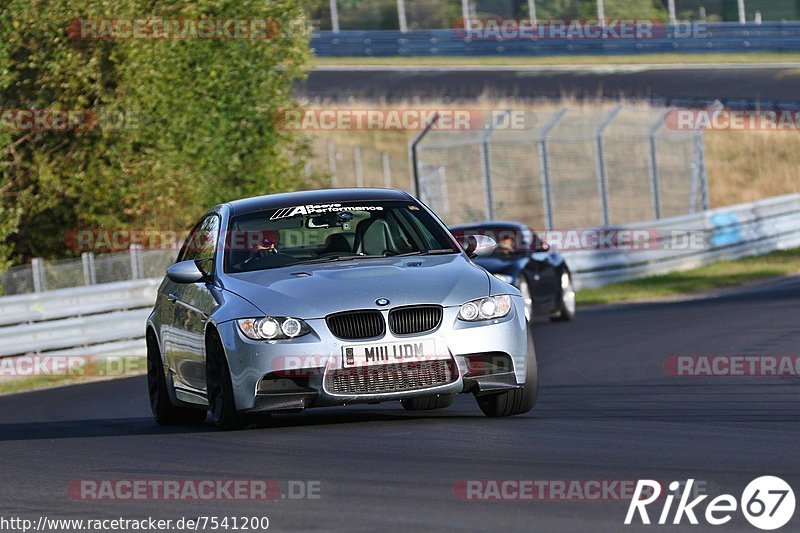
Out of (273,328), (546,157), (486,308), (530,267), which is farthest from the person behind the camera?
(546,157)

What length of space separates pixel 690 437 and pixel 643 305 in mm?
15789

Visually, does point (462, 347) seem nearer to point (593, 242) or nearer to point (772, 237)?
point (593, 242)

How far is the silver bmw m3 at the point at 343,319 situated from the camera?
371 inches

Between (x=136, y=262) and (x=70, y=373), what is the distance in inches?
123

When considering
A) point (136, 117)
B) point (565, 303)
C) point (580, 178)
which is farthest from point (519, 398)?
point (580, 178)

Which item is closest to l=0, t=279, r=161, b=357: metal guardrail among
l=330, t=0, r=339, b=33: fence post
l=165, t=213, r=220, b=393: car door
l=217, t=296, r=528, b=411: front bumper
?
l=165, t=213, r=220, b=393: car door

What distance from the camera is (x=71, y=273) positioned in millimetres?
21688

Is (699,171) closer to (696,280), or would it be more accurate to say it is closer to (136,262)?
(696,280)

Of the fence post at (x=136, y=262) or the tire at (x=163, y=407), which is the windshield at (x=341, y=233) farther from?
the fence post at (x=136, y=262)

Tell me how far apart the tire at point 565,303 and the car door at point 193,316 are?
36.2ft

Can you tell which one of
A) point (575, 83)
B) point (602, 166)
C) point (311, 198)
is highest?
point (311, 198)

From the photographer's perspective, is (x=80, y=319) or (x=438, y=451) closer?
(x=438, y=451)

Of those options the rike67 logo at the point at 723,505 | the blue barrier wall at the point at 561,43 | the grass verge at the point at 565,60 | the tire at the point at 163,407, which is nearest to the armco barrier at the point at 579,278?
Result: the tire at the point at 163,407

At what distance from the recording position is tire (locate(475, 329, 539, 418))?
1000 cm
